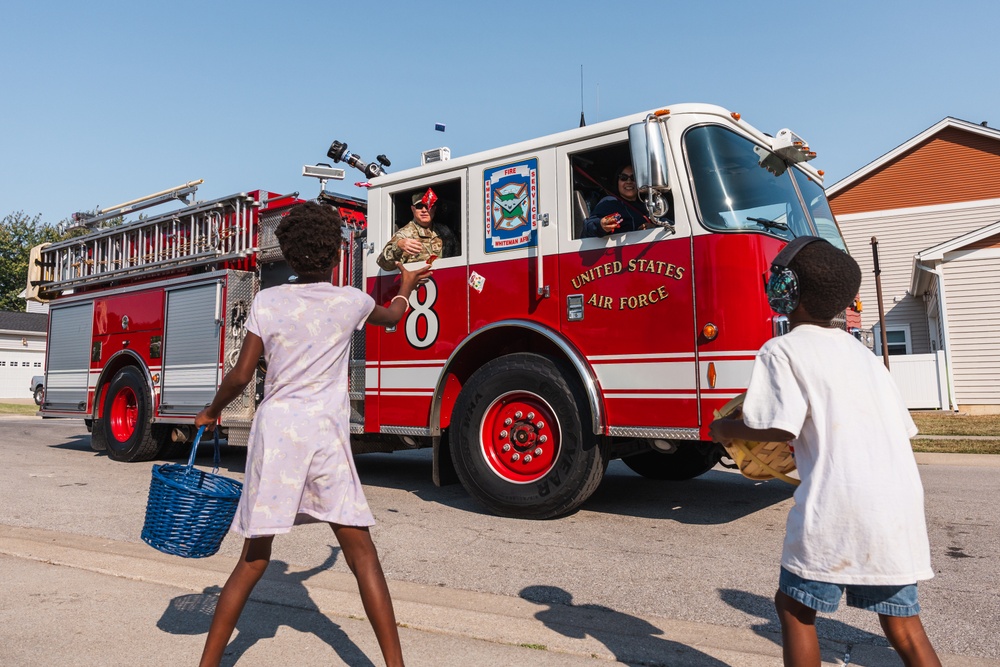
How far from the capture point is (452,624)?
331cm

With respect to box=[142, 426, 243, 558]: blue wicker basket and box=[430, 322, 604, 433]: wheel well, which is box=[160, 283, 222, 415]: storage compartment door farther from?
box=[142, 426, 243, 558]: blue wicker basket

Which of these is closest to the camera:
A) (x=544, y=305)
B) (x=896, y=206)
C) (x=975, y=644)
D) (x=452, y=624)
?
(x=975, y=644)

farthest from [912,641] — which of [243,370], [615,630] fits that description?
[243,370]

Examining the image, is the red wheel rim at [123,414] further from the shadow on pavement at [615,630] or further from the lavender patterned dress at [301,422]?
the lavender patterned dress at [301,422]

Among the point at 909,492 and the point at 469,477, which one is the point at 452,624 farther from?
the point at 469,477

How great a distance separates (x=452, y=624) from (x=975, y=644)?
2069 millimetres

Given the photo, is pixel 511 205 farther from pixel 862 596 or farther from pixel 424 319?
pixel 862 596

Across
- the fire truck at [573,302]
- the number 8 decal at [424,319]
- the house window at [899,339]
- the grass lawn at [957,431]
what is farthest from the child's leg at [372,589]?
the house window at [899,339]

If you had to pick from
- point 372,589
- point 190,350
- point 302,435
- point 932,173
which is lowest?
point 372,589

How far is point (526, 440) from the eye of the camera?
219 inches

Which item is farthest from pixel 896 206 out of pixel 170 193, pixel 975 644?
pixel 975 644

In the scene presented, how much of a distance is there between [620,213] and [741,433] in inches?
133

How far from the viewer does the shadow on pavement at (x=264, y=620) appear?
3.09 meters

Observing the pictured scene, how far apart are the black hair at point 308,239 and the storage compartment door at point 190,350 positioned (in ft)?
19.7
